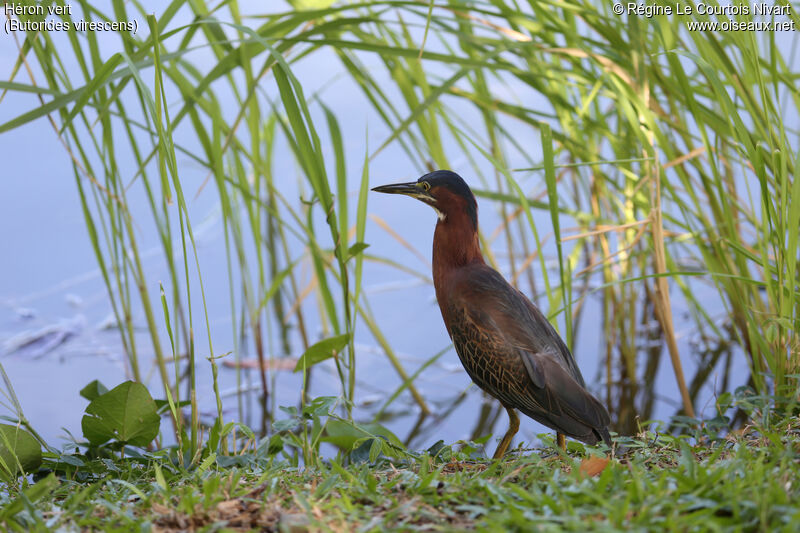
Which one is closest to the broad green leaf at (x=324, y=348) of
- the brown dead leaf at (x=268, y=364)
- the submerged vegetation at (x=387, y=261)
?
the submerged vegetation at (x=387, y=261)

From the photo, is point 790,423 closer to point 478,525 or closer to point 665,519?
point 665,519

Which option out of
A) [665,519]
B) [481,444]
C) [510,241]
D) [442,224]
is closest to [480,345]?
[481,444]

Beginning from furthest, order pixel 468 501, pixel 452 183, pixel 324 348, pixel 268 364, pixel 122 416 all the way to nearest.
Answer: pixel 268 364, pixel 452 183, pixel 324 348, pixel 122 416, pixel 468 501

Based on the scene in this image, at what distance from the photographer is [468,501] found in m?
1.62

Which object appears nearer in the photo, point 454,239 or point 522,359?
point 522,359

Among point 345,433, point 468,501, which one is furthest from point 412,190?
point 468,501

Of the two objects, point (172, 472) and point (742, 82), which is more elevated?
point (742, 82)

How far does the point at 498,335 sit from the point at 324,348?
24.5 inches

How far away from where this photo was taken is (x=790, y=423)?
2168mm

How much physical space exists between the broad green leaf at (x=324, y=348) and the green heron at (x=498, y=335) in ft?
1.45

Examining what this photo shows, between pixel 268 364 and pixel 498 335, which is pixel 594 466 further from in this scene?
Answer: pixel 268 364

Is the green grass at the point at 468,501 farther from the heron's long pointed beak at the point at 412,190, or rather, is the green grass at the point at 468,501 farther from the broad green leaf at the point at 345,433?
the heron's long pointed beak at the point at 412,190

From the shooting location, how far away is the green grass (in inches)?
55.2

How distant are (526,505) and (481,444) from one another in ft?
3.47
